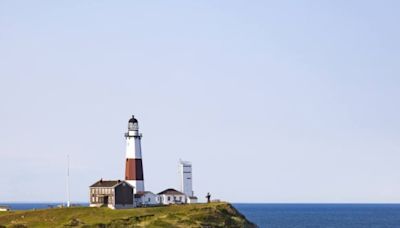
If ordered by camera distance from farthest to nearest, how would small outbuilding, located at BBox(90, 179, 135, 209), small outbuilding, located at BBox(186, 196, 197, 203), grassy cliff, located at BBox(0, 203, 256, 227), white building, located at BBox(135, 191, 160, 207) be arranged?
small outbuilding, located at BBox(186, 196, 197, 203) → white building, located at BBox(135, 191, 160, 207) → small outbuilding, located at BBox(90, 179, 135, 209) → grassy cliff, located at BBox(0, 203, 256, 227)

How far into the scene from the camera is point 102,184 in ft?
465

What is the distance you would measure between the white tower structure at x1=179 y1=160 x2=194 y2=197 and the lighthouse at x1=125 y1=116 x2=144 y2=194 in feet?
48.4

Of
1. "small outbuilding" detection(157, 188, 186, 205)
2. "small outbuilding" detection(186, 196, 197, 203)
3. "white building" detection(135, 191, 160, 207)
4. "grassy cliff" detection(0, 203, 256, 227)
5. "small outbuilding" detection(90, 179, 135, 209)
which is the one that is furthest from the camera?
"small outbuilding" detection(186, 196, 197, 203)

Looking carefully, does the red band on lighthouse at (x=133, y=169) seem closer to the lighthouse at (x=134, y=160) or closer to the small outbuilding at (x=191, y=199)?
the lighthouse at (x=134, y=160)

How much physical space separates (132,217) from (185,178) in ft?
116

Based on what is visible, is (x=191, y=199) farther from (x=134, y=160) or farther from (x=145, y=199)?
(x=134, y=160)

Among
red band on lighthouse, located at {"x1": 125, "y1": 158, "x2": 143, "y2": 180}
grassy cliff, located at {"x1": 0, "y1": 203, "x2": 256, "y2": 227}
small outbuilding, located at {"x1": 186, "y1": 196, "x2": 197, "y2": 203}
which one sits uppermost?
red band on lighthouse, located at {"x1": 125, "y1": 158, "x2": 143, "y2": 180}

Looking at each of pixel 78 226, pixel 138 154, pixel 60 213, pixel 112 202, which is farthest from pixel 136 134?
pixel 78 226

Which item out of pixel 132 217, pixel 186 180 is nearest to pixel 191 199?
pixel 186 180

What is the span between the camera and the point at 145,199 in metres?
145

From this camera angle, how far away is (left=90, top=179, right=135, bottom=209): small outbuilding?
138 metres

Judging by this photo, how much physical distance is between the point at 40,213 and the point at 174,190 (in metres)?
32.6

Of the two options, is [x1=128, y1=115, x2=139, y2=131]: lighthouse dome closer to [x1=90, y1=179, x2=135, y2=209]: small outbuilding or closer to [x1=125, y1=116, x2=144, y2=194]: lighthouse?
[x1=125, y1=116, x2=144, y2=194]: lighthouse

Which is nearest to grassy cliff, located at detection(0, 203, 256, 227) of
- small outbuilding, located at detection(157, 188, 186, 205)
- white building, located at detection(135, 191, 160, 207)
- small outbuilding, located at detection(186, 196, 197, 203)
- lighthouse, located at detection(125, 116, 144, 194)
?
white building, located at detection(135, 191, 160, 207)
